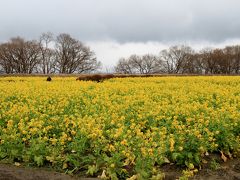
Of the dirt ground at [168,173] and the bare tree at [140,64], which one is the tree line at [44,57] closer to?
the bare tree at [140,64]

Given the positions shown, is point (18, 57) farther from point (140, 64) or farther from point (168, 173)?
point (168, 173)

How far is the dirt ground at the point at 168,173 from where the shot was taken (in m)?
5.13

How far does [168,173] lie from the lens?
17.4ft

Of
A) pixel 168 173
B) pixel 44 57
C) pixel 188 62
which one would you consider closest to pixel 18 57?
pixel 44 57

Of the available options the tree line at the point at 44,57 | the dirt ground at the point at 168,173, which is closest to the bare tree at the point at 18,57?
the tree line at the point at 44,57

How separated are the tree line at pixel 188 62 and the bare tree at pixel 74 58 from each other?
1576 centimetres

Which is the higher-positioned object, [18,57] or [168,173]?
[18,57]

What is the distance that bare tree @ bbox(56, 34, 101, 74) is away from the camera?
225 ft

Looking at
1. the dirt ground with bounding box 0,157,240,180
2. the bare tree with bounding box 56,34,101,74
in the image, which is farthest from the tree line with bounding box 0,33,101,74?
the dirt ground with bounding box 0,157,240,180

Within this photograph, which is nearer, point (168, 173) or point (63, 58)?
point (168, 173)

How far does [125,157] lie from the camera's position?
5.39m

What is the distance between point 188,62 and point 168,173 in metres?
78.8

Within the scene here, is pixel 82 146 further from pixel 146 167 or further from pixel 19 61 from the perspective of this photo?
pixel 19 61

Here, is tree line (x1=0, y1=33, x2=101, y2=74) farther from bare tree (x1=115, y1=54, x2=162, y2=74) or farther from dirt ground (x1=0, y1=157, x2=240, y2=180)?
dirt ground (x1=0, y1=157, x2=240, y2=180)
